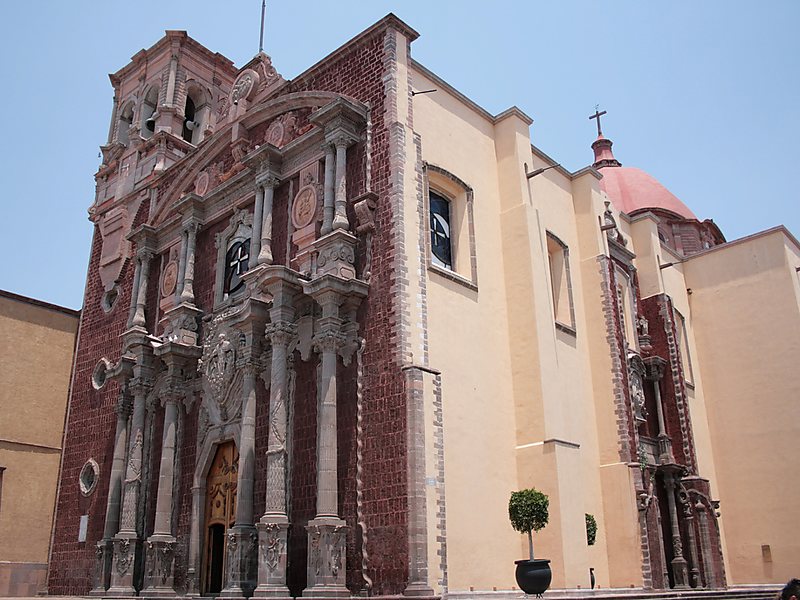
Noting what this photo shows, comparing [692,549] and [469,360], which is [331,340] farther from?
[692,549]

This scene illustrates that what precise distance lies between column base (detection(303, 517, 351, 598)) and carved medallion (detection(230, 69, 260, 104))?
37.4 feet

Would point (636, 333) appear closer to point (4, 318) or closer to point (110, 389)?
point (110, 389)

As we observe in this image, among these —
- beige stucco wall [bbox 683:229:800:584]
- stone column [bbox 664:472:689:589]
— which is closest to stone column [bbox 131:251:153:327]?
stone column [bbox 664:472:689:589]

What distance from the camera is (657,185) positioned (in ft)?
106

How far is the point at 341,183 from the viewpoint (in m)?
15.7

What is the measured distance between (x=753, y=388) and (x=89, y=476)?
1924 centimetres

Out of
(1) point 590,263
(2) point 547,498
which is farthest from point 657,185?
(2) point 547,498

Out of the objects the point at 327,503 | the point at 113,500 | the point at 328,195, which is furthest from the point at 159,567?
the point at 328,195

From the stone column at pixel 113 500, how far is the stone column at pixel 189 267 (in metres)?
3.07

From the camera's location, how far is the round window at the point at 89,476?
20.5 metres

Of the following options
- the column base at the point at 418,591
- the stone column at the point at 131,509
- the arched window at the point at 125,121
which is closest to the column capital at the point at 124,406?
the stone column at the point at 131,509

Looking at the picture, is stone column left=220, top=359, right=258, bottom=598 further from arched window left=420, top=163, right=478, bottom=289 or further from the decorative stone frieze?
arched window left=420, top=163, right=478, bottom=289

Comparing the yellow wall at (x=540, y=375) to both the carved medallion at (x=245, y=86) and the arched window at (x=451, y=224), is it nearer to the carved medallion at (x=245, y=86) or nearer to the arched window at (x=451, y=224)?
the arched window at (x=451, y=224)

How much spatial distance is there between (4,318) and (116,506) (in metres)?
7.05
